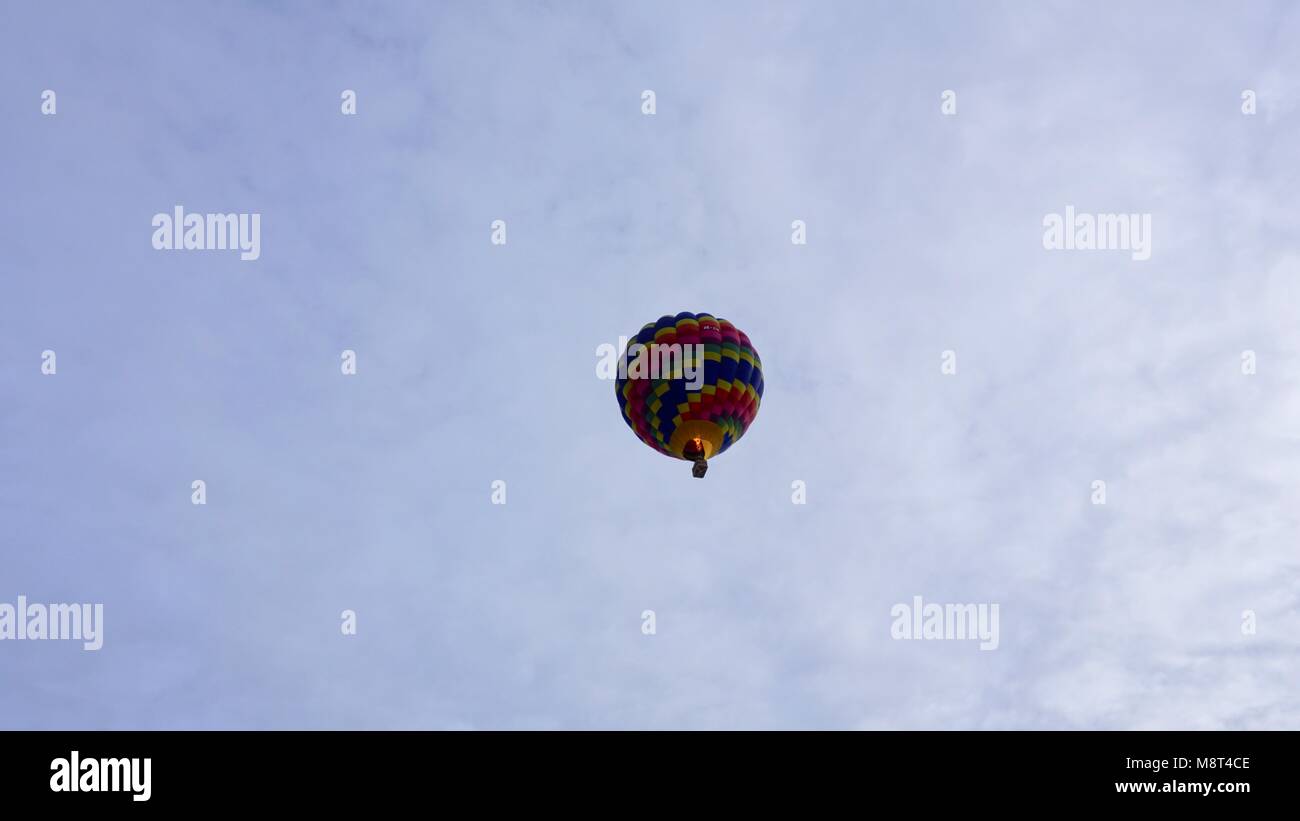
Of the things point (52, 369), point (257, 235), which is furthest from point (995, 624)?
point (52, 369)

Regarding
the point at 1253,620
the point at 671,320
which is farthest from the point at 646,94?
the point at 1253,620

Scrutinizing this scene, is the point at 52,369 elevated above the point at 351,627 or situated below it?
above

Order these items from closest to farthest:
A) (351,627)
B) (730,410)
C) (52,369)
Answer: (730,410), (52,369), (351,627)
